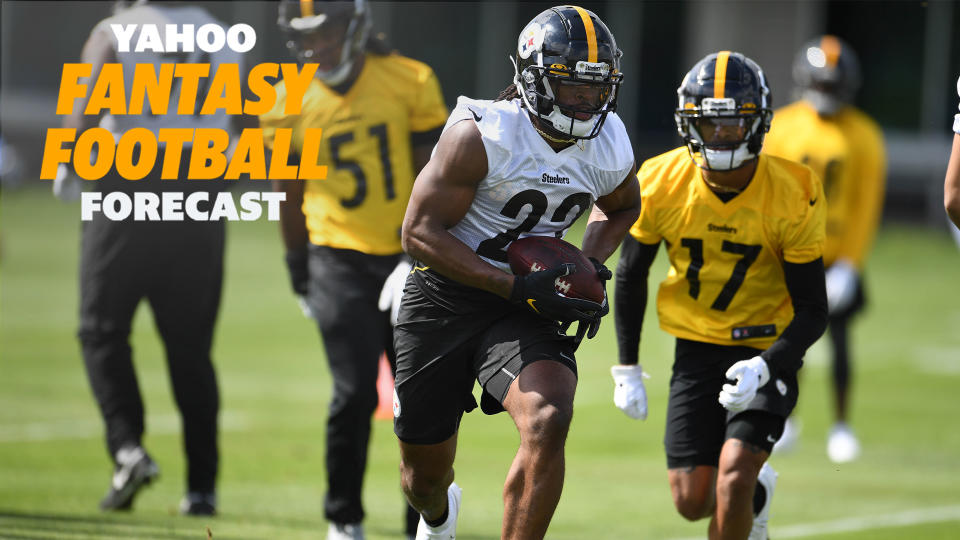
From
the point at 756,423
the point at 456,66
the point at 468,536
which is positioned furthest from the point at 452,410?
the point at 456,66

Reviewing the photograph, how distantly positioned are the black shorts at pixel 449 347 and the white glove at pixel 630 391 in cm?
79

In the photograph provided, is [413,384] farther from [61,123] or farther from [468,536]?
[61,123]

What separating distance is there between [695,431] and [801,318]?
656 millimetres

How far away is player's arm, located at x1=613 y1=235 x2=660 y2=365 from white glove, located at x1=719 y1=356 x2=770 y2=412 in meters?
0.55

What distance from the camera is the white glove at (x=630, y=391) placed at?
5.44 metres

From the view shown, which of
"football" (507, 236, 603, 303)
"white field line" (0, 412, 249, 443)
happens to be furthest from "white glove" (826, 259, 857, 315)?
"football" (507, 236, 603, 303)

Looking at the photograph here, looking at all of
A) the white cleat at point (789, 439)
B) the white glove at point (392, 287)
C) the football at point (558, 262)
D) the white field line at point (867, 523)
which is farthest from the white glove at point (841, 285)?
the football at point (558, 262)

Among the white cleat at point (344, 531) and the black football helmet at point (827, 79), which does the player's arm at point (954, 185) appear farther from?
the black football helmet at point (827, 79)

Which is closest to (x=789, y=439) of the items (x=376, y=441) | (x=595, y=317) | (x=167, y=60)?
(x=376, y=441)

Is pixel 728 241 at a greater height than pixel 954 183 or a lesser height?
lesser

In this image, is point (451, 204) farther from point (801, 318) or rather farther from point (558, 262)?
point (801, 318)

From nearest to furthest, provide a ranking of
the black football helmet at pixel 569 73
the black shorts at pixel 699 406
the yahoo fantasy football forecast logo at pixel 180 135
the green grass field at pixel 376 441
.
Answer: the black football helmet at pixel 569 73 < the black shorts at pixel 699 406 < the yahoo fantasy football forecast logo at pixel 180 135 < the green grass field at pixel 376 441

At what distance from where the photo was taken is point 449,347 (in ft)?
15.6

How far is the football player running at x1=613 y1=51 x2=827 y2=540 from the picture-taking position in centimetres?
511
